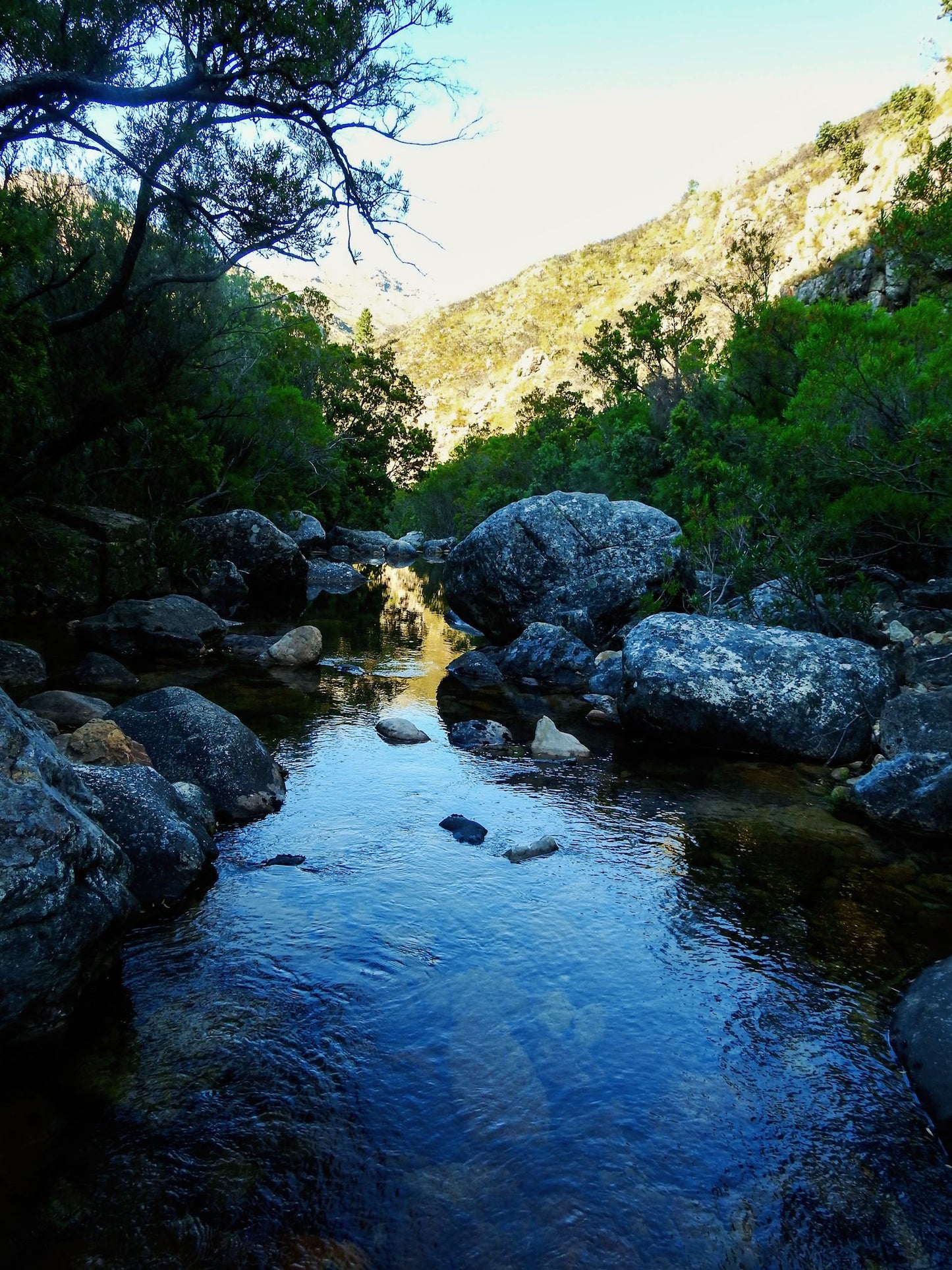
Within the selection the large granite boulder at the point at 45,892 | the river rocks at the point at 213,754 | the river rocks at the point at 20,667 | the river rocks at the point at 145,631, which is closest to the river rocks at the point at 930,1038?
the large granite boulder at the point at 45,892

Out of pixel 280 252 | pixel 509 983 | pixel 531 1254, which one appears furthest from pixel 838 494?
pixel 531 1254

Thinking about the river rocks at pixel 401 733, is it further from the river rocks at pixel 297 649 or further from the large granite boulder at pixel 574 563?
the large granite boulder at pixel 574 563

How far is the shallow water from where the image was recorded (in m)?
3.43

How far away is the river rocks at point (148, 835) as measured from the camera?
19.7 ft

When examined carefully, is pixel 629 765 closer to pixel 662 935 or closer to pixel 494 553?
pixel 662 935

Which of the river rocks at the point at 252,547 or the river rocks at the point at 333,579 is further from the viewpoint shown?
the river rocks at the point at 333,579

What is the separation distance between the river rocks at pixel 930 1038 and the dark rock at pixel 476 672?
9534mm

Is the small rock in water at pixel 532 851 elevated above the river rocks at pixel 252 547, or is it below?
below

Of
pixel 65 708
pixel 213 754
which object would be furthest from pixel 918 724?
pixel 65 708

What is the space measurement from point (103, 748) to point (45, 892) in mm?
3444

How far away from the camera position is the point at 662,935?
599cm

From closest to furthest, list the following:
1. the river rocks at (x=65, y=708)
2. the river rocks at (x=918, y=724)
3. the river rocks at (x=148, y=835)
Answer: the river rocks at (x=148, y=835) → the river rocks at (x=918, y=724) → the river rocks at (x=65, y=708)

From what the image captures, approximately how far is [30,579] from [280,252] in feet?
25.3

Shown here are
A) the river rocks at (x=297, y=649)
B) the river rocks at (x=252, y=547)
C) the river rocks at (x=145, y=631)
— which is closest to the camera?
the river rocks at (x=145, y=631)
